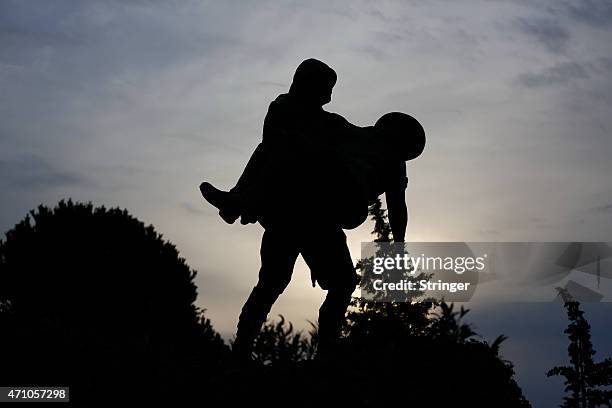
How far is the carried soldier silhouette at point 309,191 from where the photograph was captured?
8.91 metres

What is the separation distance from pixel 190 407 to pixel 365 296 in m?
30.6

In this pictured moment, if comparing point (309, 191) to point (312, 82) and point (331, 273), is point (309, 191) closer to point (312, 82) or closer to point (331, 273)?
point (331, 273)

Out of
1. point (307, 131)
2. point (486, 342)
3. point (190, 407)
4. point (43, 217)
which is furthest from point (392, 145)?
point (43, 217)

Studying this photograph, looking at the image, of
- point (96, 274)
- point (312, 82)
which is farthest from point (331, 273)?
point (96, 274)

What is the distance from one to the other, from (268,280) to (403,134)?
2338 mm

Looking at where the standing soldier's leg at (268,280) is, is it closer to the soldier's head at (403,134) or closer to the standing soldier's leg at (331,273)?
the standing soldier's leg at (331,273)

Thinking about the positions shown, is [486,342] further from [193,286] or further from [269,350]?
[193,286]

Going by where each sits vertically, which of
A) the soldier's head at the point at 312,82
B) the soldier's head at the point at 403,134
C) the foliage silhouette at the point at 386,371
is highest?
the soldier's head at the point at 312,82

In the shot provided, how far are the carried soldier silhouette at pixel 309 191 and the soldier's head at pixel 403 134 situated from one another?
0.02 m

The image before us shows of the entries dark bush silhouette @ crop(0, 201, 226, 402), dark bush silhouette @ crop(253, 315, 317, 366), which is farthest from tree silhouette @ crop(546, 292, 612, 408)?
dark bush silhouette @ crop(253, 315, 317, 366)

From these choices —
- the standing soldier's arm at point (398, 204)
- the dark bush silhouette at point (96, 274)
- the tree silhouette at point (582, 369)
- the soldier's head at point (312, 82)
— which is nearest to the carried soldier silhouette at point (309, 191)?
the soldier's head at point (312, 82)

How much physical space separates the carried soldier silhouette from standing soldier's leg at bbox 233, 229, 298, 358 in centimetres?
1

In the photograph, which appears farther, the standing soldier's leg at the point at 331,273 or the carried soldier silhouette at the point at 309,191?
the standing soldier's leg at the point at 331,273

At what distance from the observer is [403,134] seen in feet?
30.8
